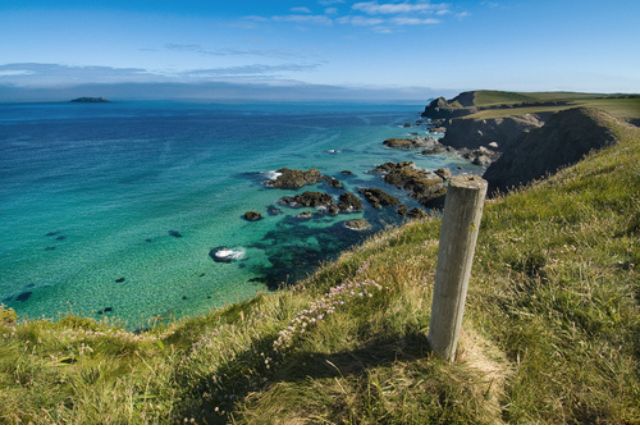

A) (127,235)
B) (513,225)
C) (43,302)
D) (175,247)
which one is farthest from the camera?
(127,235)

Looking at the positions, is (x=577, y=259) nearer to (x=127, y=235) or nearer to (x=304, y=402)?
(x=304, y=402)

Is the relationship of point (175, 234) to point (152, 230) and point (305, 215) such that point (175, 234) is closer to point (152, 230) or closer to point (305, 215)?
point (152, 230)

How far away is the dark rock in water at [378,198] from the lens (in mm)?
42375

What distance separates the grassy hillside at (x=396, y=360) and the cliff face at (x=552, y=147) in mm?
39804

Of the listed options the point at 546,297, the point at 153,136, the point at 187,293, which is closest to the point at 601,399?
the point at 546,297

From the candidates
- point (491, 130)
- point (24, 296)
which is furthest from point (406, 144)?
point (24, 296)

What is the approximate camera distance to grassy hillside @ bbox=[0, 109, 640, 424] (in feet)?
12.5

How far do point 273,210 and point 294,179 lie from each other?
11531mm

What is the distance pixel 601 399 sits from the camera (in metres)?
3.77

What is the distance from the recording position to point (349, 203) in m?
41.3

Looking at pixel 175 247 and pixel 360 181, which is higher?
pixel 360 181

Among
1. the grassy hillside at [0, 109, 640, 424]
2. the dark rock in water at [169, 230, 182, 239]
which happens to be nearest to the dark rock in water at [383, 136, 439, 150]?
the dark rock in water at [169, 230, 182, 239]

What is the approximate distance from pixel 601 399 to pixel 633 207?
21.4 ft

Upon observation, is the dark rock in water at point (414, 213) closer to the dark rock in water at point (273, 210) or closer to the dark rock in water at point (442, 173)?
the dark rock in water at point (273, 210)
